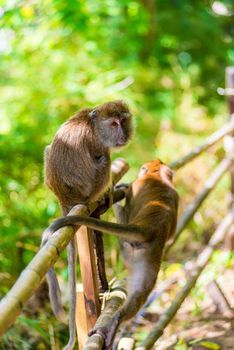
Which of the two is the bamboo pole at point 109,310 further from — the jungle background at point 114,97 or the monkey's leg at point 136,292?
the jungle background at point 114,97

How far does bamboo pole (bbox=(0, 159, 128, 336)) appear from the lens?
146 centimetres

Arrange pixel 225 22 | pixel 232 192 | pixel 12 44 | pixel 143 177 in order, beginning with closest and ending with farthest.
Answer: pixel 143 177 < pixel 232 192 < pixel 12 44 < pixel 225 22

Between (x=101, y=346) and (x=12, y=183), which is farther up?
(x=101, y=346)

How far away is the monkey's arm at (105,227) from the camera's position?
6.50ft

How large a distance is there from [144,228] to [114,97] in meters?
3.58

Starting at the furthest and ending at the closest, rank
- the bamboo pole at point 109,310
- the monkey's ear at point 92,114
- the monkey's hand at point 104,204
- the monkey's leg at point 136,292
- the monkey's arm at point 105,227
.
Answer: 1. the monkey's ear at point 92,114
2. the monkey's hand at point 104,204
3. the monkey's leg at point 136,292
4. the bamboo pole at point 109,310
5. the monkey's arm at point 105,227

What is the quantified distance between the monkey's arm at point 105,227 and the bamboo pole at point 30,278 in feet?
0.10

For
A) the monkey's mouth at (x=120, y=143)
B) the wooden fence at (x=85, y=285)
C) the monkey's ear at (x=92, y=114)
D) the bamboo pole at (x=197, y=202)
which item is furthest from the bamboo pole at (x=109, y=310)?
the bamboo pole at (x=197, y=202)

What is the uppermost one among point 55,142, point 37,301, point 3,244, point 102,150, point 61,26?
point 55,142

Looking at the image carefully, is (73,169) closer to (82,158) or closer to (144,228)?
(82,158)

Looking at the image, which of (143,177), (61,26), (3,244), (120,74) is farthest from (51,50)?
(143,177)

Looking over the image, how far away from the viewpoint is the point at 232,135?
5094 millimetres

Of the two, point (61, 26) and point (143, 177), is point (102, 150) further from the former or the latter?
point (61, 26)

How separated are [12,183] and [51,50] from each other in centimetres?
259
